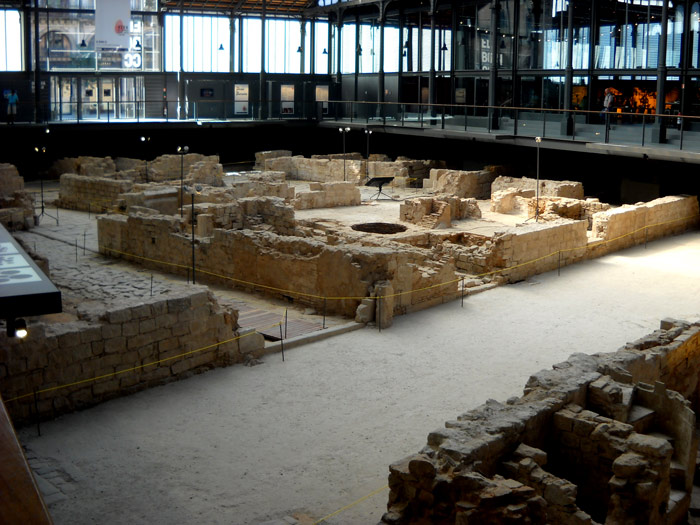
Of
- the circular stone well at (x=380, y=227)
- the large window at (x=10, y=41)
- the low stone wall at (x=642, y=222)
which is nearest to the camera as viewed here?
the low stone wall at (x=642, y=222)

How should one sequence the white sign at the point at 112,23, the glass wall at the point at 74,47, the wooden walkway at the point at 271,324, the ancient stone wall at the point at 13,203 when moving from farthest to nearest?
the glass wall at the point at 74,47 < the white sign at the point at 112,23 < the ancient stone wall at the point at 13,203 < the wooden walkway at the point at 271,324


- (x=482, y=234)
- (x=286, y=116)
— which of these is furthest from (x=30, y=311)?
(x=286, y=116)

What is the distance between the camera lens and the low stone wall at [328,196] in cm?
2778

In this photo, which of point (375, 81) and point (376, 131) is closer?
point (376, 131)

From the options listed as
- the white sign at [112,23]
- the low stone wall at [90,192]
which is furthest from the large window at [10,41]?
the low stone wall at [90,192]

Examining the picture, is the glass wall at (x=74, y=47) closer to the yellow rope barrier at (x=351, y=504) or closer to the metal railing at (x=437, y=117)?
the metal railing at (x=437, y=117)

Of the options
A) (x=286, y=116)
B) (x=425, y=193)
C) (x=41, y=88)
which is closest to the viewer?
(x=425, y=193)

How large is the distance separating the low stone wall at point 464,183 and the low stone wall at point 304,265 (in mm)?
11483

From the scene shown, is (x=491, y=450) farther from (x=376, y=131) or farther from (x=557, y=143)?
(x=376, y=131)

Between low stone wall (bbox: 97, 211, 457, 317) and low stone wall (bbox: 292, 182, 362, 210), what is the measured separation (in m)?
8.31

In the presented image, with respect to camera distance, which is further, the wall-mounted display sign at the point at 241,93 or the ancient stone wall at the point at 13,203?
the wall-mounted display sign at the point at 241,93

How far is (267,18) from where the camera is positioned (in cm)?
4369

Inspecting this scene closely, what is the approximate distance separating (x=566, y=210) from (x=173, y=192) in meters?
11.4

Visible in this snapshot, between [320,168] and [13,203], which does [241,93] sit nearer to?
[320,168]
